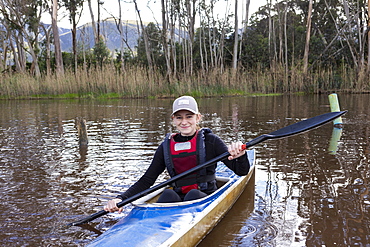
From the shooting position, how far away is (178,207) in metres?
2.73

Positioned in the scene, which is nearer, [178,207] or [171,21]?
[178,207]

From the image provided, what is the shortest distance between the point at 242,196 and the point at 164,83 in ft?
46.4

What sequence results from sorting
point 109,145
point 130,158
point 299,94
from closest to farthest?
point 130,158, point 109,145, point 299,94

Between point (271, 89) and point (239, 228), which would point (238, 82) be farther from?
point (239, 228)

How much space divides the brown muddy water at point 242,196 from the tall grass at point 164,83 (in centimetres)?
939

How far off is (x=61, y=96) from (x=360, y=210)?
1700cm

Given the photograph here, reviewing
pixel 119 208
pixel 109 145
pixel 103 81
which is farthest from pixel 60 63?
pixel 119 208

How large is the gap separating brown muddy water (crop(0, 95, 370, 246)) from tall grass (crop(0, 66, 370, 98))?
9.39m

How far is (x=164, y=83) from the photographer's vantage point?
57.8ft

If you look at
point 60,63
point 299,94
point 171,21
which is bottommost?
point 299,94

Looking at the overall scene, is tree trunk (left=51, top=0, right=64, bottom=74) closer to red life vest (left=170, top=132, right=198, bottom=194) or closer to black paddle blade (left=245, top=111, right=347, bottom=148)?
red life vest (left=170, top=132, right=198, bottom=194)

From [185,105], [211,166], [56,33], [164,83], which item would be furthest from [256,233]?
[56,33]

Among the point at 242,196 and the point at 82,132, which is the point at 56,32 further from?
the point at 242,196

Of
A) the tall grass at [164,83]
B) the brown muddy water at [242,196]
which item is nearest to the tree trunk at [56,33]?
the tall grass at [164,83]
